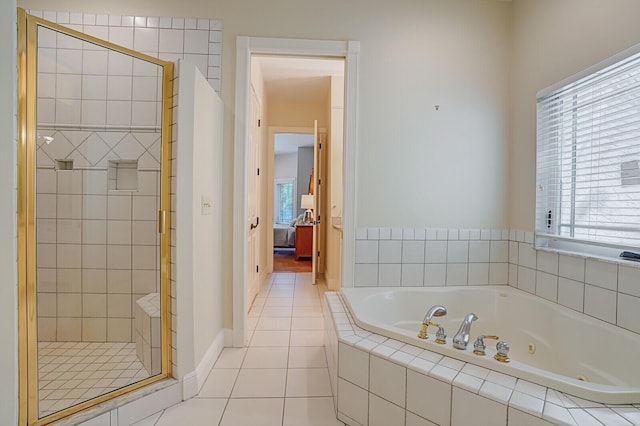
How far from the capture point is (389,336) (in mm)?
1577

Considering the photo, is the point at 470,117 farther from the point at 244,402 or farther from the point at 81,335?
the point at 81,335

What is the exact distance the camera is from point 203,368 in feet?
6.27

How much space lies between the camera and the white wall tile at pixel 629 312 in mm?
1507

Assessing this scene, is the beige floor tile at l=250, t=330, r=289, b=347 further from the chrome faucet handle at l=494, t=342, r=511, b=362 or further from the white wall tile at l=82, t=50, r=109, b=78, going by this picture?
the white wall tile at l=82, t=50, r=109, b=78

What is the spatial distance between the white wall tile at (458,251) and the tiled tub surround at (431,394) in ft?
3.70

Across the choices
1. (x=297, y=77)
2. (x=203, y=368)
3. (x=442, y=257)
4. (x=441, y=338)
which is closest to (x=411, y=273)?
(x=442, y=257)

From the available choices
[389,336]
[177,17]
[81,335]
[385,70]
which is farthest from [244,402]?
[177,17]

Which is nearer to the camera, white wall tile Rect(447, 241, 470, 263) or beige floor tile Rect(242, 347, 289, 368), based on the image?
beige floor tile Rect(242, 347, 289, 368)

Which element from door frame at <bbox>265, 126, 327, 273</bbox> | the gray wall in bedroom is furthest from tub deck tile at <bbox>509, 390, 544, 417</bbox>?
the gray wall in bedroom

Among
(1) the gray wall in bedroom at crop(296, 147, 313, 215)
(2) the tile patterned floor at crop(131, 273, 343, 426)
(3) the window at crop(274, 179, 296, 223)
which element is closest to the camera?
(2) the tile patterned floor at crop(131, 273, 343, 426)

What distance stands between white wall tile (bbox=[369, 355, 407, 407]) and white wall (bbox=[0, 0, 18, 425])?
1434 mm

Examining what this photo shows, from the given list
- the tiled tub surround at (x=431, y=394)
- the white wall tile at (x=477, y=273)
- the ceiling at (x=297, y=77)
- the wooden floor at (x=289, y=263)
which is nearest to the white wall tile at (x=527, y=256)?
the white wall tile at (x=477, y=273)

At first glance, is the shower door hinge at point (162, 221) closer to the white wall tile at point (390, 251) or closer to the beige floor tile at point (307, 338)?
the beige floor tile at point (307, 338)

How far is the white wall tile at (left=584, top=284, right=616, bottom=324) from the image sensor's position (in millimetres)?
1627
